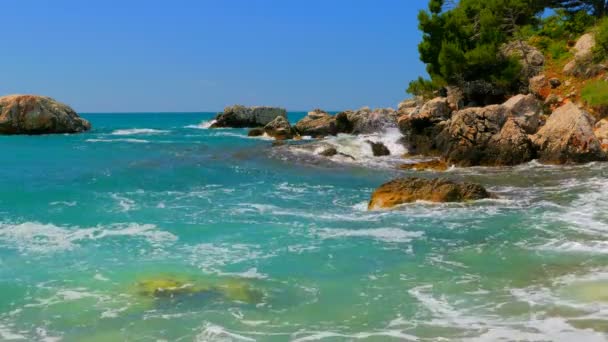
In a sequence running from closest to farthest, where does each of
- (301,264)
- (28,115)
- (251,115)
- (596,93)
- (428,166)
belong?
(301,264)
(428,166)
(596,93)
(28,115)
(251,115)

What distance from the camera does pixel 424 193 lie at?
1565 cm

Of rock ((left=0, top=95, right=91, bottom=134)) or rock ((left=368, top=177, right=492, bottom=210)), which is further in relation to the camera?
rock ((left=0, top=95, right=91, bottom=134))

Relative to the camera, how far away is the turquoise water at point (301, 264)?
7.40 meters

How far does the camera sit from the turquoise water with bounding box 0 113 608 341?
7398 mm

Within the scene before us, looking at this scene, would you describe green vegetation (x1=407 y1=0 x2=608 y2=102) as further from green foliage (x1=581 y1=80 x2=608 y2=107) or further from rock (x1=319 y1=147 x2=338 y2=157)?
rock (x1=319 y1=147 x2=338 y2=157)

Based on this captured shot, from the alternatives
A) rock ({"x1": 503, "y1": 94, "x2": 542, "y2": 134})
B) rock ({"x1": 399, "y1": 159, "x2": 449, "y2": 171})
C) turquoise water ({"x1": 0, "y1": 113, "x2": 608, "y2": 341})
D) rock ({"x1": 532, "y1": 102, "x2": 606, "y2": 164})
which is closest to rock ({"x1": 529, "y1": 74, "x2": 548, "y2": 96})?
rock ({"x1": 503, "y1": 94, "x2": 542, "y2": 134})

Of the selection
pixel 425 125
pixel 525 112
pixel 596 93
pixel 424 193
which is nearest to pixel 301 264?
pixel 424 193

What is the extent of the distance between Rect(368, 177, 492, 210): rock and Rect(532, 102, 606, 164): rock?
868 cm

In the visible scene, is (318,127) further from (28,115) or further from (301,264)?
(301,264)

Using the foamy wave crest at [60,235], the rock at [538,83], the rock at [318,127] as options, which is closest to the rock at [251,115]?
the rock at [318,127]

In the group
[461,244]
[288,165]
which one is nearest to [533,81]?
[288,165]

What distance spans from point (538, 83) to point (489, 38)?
16.1 ft

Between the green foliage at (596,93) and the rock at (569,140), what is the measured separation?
4.77 meters

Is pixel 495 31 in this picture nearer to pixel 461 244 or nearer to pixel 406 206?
pixel 406 206
